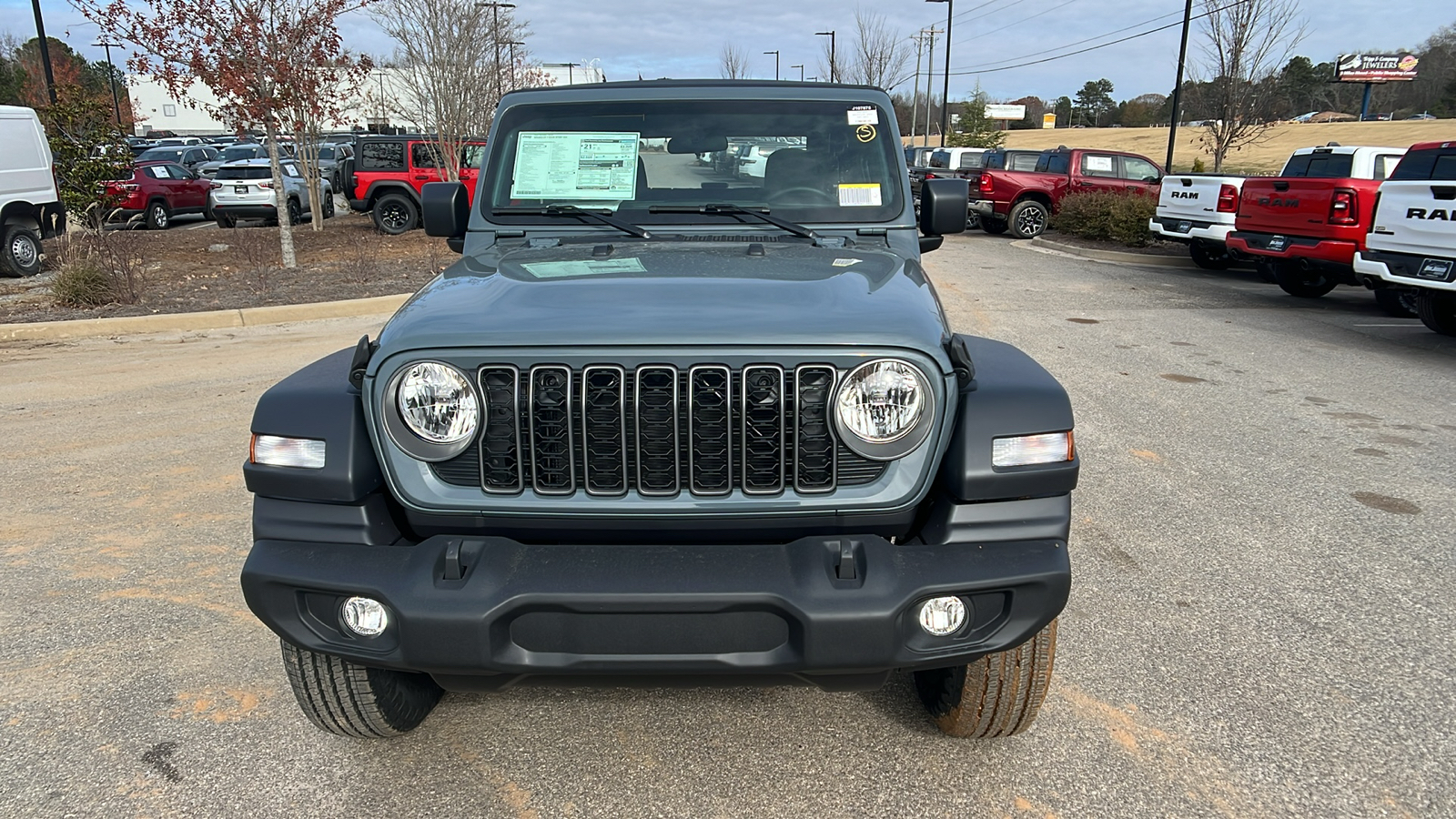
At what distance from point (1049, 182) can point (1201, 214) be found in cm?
632

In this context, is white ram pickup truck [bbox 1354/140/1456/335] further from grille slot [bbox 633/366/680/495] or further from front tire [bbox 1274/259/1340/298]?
grille slot [bbox 633/366/680/495]

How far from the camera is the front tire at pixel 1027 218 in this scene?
20.0 meters

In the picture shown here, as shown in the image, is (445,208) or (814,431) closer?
(814,431)

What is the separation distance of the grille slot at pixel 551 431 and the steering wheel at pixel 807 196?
5.03 ft

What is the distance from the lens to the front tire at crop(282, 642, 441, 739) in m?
2.53

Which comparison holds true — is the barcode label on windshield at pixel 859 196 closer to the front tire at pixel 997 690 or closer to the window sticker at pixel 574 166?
the window sticker at pixel 574 166

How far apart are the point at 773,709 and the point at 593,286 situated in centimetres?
141

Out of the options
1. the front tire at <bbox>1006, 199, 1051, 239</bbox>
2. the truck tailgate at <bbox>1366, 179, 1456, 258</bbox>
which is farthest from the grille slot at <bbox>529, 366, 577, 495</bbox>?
the front tire at <bbox>1006, 199, 1051, 239</bbox>

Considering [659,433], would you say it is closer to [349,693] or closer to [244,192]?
[349,693]

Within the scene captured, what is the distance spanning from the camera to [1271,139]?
5275 cm

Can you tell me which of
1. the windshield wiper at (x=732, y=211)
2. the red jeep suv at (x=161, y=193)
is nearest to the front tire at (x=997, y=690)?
the windshield wiper at (x=732, y=211)

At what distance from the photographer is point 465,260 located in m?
3.20

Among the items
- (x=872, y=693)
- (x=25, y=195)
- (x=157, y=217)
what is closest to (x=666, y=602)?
(x=872, y=693)

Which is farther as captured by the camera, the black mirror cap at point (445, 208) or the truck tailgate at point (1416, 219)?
the truck tailgate at point (1416, 219)
